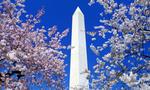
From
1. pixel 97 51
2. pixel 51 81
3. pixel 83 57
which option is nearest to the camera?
pixel 97 51

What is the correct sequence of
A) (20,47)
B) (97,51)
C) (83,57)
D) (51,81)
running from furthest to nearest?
(83,57) < (51,81) < (20,47) < (97,51)

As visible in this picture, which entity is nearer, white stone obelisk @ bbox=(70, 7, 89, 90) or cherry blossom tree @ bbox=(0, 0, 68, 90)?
cherry blossom tree @ bbox=(0, 0, 68, 90)

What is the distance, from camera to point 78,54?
13945mm

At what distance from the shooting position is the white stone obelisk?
1331 centimetres

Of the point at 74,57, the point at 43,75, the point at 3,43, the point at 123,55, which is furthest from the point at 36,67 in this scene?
the point at 74,57

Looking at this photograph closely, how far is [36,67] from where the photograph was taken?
863 cm

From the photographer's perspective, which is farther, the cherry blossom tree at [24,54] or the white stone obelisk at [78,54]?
the white stone obelisk at [78,54]

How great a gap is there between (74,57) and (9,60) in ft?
20.7

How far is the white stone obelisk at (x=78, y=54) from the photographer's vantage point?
13310 mm

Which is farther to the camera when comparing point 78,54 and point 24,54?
point 78,54

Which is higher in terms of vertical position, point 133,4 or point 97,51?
point 133,4

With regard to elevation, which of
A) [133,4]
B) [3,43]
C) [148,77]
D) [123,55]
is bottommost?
[148,77]

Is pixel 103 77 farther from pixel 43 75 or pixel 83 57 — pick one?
pixel 83 57

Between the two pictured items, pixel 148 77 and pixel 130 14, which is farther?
pixel 130 14
